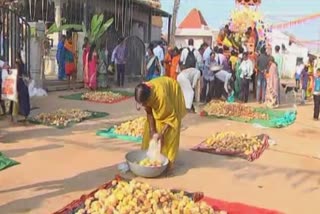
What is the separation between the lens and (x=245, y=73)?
1470 cm

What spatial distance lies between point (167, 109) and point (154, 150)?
0.61 metres

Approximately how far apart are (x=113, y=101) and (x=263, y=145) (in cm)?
A: 603

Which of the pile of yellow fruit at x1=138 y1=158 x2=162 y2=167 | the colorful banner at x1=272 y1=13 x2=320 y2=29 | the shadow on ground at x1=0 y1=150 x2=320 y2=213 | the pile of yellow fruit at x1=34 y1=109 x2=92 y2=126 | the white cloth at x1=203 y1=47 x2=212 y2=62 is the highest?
the colorful banner at x1=272 y1=13 x2=320 y2=29

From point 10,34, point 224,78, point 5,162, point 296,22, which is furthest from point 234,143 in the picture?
point 296,22

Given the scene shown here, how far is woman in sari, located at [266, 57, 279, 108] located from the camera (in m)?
14.3

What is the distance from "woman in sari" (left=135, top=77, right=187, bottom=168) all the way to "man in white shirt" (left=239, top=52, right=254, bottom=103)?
28.1ft

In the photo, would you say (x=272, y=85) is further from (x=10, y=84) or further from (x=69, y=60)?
(x=10, y=84)

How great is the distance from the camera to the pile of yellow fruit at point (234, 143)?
25.8 feet

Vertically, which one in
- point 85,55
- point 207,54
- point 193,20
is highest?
point 193,20

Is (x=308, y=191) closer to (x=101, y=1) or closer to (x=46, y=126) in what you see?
(x=46, y=126)

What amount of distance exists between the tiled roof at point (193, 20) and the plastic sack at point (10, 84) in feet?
123

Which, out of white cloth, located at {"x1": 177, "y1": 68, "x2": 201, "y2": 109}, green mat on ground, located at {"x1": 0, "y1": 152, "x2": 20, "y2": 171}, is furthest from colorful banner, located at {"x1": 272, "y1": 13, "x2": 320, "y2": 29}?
green mat on ground, located at {"x1": 0, "y1": 152, "x2": 20, "y2": 171}

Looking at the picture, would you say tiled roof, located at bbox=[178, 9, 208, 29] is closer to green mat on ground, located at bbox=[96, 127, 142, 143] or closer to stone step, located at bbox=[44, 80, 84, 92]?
stone step, located at bbox=[44, 80, 84, 92]

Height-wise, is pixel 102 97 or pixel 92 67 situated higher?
pixel 92 67
